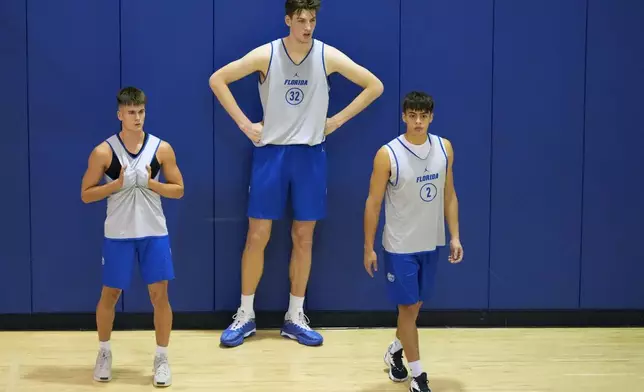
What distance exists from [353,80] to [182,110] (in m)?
1.02

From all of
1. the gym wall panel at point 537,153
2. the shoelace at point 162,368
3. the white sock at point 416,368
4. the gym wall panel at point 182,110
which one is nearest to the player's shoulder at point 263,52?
the gym wall panel at point 182,110

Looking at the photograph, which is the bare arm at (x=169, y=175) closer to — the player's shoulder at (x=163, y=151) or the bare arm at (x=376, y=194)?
the player's shoulder at (x=163, y=151)

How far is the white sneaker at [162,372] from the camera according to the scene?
4164 millimetres

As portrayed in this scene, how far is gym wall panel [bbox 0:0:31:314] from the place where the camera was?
4918 millimetres

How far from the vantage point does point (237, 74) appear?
481cm

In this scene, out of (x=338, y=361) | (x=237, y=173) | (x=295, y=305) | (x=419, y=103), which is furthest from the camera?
(x=237, y=173)

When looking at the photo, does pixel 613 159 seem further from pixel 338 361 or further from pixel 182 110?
pixel 182 110

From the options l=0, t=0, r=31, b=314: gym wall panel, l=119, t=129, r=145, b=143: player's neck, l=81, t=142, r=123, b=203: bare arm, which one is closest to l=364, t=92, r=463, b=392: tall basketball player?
l=119, t=129, r=145, b=143: player's neck

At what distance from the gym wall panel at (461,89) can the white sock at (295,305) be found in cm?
85

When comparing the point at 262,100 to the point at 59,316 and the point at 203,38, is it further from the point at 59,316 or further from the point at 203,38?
the point at 59,316

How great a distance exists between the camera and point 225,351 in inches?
187

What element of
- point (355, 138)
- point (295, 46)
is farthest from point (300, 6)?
point (355, 138)

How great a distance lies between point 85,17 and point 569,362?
331 cm

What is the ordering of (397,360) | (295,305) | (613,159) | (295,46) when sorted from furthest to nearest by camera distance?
(613,159) < (295,305) < (295,46) < (397,360)
